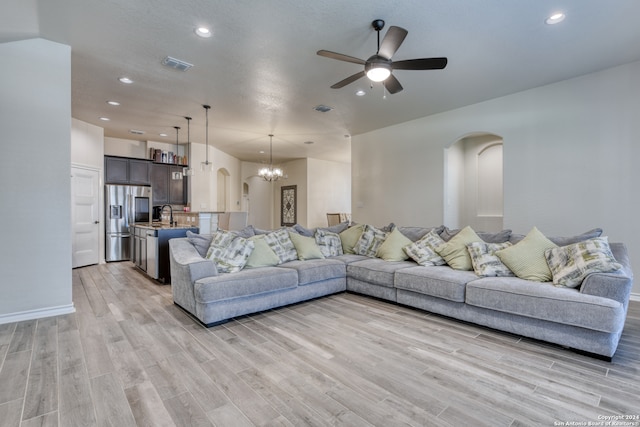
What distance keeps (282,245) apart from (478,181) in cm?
500

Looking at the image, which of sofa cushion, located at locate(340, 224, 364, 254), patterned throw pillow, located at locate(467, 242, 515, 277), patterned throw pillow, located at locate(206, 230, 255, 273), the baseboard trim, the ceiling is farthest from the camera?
sofa cushion, located at locate(340, 224, 364, 254)

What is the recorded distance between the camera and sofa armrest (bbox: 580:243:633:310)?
93.0 inches

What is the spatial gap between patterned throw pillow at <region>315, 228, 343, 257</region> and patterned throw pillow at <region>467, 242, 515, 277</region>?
1.90m

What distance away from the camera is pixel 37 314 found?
3186mm

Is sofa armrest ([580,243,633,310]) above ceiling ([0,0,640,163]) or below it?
below

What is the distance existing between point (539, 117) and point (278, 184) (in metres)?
8.58

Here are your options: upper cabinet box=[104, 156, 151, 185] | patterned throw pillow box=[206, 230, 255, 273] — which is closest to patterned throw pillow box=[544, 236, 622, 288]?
patterned throw pillow box=[206, 230, 255, 273]

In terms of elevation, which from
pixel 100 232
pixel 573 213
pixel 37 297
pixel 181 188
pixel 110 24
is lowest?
pixel 37 297

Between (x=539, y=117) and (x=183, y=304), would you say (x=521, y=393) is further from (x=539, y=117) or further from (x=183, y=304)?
(x=539, y=117)

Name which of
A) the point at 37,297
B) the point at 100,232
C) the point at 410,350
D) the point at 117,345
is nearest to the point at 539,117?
the point at 410,350

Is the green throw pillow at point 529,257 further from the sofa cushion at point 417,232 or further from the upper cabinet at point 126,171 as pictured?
the upper cabinet at point 126,171

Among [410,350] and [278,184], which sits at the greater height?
[278,184]

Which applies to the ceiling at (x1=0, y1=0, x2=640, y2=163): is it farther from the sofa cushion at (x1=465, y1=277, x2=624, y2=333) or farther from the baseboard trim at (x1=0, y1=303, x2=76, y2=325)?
the baseboard trim at (x1=0, y1=303, x2=76, y2=325)

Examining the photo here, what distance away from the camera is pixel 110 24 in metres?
2.91
